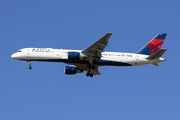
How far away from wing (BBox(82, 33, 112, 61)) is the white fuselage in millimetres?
1021

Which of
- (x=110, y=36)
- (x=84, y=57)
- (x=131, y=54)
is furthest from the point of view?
(x=131, y=54)

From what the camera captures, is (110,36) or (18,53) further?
(18,53)

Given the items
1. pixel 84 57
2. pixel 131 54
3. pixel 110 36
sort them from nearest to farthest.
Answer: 1. pixel 110 36
2. pixel 84 57
3. pixel 131 54

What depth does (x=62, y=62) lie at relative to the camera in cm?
5006

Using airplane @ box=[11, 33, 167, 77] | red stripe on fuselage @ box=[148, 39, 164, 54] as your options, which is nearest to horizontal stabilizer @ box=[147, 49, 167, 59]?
airplane @ box=[11, 33, 167, 77]

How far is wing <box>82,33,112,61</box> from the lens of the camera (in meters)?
45.7

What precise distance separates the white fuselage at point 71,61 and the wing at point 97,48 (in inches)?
40.2

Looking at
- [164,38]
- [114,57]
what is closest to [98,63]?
[114,57]

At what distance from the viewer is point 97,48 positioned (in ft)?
157

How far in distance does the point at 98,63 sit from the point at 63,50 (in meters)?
6.14

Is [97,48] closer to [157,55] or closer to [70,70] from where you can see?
[70,70]

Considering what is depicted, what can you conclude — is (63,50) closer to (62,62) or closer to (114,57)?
→ (62,62)

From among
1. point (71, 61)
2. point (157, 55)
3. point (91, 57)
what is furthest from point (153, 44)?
point (71, 61)

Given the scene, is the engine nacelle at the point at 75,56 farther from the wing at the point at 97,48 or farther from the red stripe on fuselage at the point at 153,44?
the red stripe on fuselage at the point at 153,44
